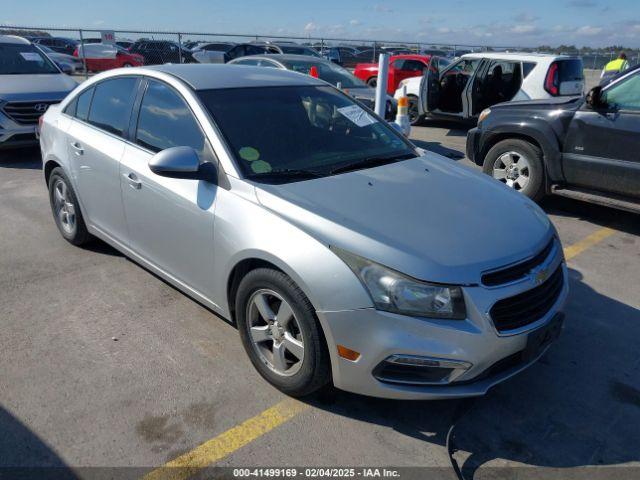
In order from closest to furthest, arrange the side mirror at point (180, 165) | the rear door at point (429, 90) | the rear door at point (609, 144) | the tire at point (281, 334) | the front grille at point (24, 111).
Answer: the tire at point (281, 334) → the side mirror at point (180, 165) → the rear door at point (609, 144) → the front grille at point (24, 111) → the rear door at point (429, 90)

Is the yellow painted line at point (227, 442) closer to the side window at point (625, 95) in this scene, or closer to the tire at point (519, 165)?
the tire at point (519, 165)

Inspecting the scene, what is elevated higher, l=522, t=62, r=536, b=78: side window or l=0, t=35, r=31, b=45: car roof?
l=0, t=35, r=31, b=45: car roof

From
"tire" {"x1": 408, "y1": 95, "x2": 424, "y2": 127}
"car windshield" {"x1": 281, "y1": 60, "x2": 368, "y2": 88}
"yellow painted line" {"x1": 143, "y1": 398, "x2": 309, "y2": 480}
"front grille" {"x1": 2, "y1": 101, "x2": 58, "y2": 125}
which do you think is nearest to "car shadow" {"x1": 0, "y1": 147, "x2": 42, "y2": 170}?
"front grille" {"x1": 2, "y1": 101, "x2": 58, "y2": 125}

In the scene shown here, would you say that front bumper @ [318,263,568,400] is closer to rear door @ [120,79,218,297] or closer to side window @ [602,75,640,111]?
rear door @ [120,79,218,297]

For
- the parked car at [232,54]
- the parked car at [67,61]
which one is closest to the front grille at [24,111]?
the parked car at [232,54]

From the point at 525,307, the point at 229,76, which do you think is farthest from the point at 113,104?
the point at 525,307

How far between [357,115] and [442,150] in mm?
6057

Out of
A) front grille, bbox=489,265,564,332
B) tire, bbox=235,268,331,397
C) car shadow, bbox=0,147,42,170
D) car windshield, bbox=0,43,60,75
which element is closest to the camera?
front grille, bbox=489,265,564,332

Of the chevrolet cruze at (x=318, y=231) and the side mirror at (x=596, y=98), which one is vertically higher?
the side mirror at (x=596, y=98)

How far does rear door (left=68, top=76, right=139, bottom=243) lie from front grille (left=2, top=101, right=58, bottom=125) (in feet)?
14.2

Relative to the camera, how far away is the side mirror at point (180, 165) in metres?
3.06

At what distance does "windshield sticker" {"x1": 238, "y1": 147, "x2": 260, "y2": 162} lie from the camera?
3.22 m

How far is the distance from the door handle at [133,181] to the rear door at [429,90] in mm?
8778

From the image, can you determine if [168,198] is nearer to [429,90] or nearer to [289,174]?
[289,174]
